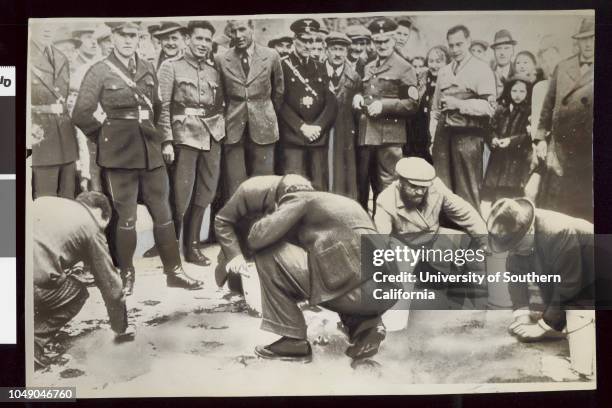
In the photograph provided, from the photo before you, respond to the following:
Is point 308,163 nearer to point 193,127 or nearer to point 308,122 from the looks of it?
point 308,122

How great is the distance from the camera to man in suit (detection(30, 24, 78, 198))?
9.09ft

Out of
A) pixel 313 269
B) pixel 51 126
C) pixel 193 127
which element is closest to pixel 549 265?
pixel 313 269

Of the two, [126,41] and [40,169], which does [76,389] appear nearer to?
[40,169]

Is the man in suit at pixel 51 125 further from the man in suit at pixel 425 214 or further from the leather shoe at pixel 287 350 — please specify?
the man in suit at pixel 425 214

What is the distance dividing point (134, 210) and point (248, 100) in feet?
1.76

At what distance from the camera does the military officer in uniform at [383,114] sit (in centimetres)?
276

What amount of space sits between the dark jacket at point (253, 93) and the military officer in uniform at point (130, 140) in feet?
0.80

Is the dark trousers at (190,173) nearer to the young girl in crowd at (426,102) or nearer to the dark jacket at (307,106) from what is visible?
the dark jacket at (307,106)

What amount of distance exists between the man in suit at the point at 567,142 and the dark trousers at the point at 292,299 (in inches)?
27.2

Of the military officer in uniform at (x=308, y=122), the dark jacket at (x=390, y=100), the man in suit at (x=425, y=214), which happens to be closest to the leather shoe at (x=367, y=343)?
the man in suit at (x=425, y=214)

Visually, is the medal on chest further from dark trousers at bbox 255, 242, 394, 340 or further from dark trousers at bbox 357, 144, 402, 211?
dark trousers at bbox 255, 242, 394, 340

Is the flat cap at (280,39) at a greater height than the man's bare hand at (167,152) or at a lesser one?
greater

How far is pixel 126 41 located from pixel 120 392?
3.90 ft

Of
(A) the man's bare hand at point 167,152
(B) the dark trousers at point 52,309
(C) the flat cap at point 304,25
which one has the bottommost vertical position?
(B) the dark trousers at point 52,309
